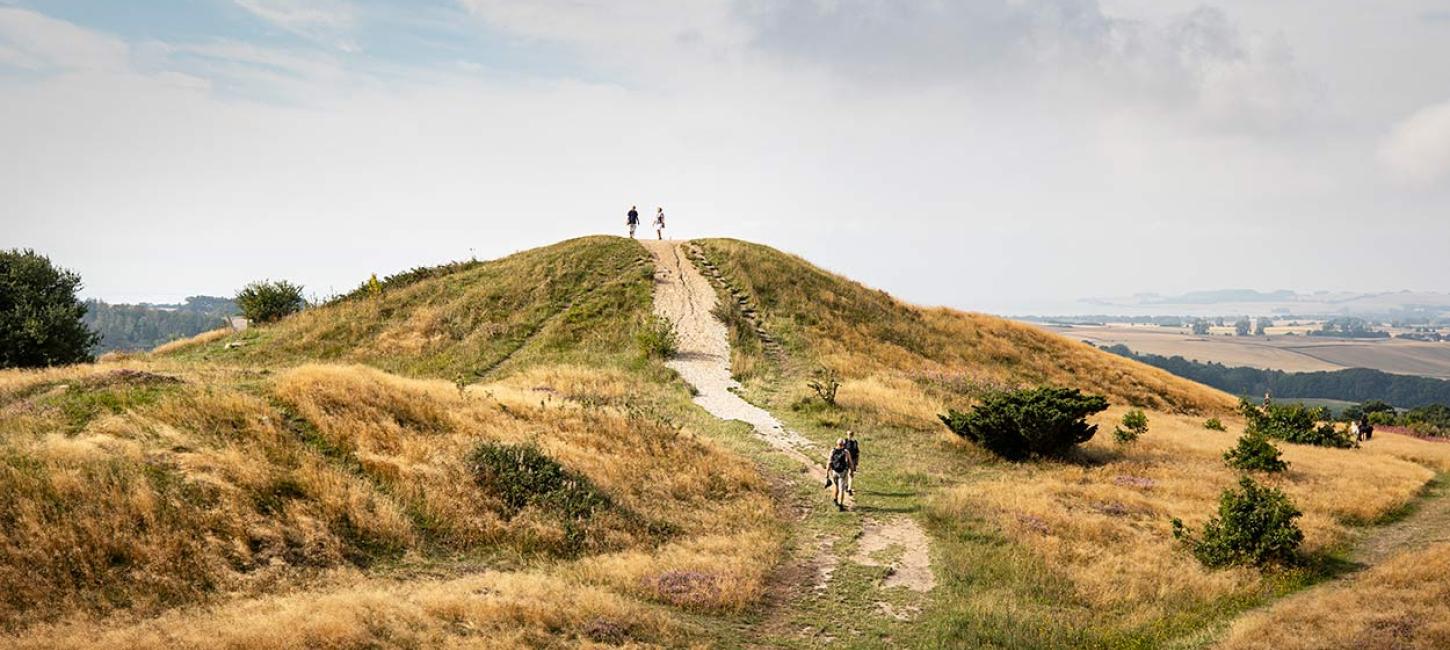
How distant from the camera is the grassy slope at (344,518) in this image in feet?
30.8

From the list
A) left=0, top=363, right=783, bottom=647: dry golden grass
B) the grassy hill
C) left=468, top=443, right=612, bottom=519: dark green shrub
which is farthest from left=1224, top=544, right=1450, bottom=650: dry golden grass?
left=468, top=443, right=612, bottom=519: dark green shrub

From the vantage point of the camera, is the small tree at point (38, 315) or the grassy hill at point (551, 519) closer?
the grassy hill at point (551, 519)

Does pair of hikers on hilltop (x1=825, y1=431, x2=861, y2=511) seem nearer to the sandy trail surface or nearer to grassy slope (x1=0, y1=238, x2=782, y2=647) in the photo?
grassy slope (x1=0, y1=238, x2=782, y2=647)

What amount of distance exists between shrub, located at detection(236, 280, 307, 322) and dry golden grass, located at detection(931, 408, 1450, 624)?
137 feet

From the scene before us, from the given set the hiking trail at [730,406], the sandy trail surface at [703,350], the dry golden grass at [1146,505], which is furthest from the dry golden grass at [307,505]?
the dry golden grass at [1146,505]

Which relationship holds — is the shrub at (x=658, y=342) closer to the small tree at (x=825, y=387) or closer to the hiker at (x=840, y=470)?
the small tree at (x=825, y=387)

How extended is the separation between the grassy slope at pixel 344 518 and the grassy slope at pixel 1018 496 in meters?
2.92

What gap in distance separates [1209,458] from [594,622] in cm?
2476

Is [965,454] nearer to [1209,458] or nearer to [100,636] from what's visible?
[1209,458]

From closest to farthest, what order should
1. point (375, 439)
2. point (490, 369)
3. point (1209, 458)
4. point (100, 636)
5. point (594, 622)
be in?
point (100, 636) < point (594, 622) < point (375, 439) < point (1209, 458) < point (490, 369)

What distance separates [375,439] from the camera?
52.1 ft

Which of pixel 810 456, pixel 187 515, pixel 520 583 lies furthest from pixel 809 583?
pixel 187 515

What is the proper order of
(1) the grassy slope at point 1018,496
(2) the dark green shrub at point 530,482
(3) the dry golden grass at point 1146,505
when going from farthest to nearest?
(2) the dark green shrub at point 530,482, (3) the dry golden grass at point 1146,505, (1) the grassy slope at point 1018,496

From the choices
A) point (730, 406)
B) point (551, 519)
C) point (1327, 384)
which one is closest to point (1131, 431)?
point (730, 406)
